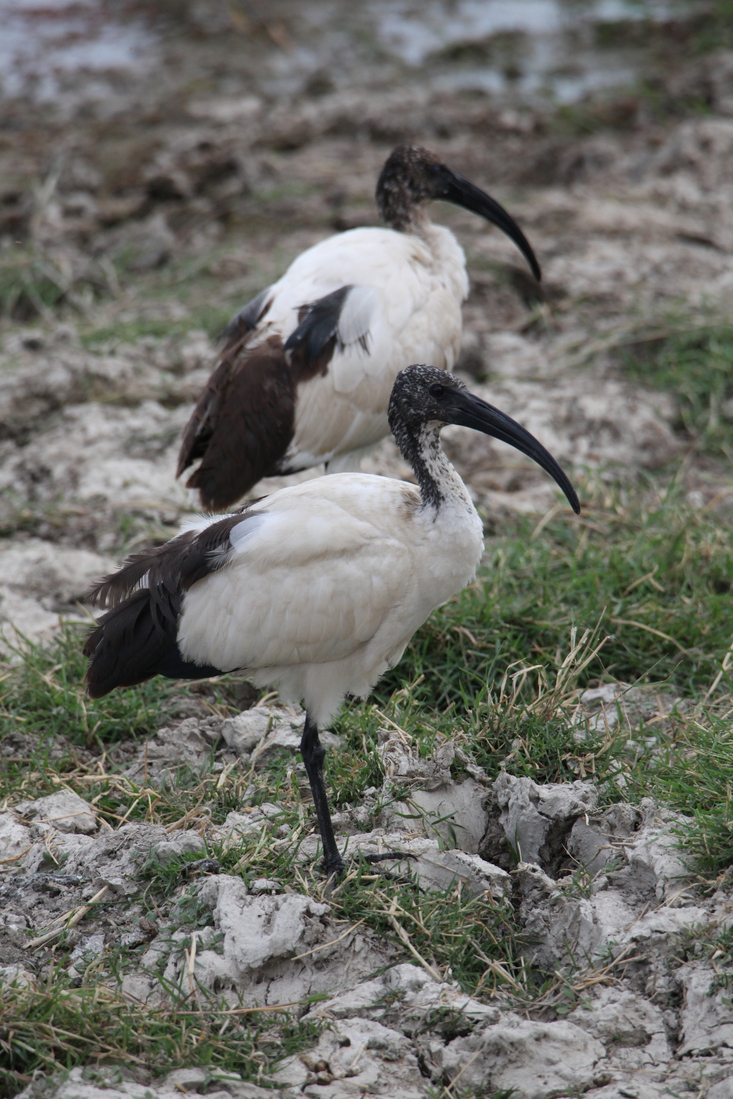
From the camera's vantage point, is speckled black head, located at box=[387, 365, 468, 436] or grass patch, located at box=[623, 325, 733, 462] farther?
grass patch, located at box=[623, 325, 733, 462]

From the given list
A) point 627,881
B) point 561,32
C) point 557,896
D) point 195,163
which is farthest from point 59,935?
point 561,32

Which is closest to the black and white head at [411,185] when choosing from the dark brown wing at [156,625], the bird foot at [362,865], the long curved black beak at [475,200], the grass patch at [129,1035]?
the long curved black beak at [475,200]

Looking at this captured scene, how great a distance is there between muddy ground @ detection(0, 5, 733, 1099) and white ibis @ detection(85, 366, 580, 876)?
0.44 meters

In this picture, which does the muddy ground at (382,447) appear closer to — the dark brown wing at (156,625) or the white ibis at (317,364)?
the dark brown wing at (156,625)

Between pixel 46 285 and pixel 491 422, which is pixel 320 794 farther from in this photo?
pixel 46 285

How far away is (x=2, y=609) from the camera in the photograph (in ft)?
15.6

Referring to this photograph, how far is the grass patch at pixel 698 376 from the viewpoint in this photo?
19.3 ft

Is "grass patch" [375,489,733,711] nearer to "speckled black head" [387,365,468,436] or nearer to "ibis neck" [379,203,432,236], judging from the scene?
"speckled black head" [387,365,468,436]

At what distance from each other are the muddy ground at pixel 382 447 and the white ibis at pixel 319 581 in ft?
1.43

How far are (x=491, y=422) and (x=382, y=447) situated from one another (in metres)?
2.37

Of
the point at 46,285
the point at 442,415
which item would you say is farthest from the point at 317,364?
the point at 46,285

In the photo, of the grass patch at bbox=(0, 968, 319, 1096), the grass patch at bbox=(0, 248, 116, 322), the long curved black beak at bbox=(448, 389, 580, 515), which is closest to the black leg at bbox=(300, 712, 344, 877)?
the grass patch at bbox=(0, 968, 319, 1096)

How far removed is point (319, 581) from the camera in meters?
3.28

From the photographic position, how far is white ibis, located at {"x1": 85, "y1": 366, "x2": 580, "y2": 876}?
3281mm
